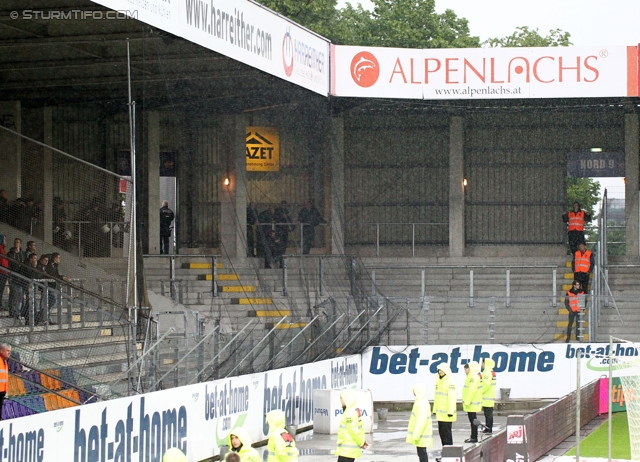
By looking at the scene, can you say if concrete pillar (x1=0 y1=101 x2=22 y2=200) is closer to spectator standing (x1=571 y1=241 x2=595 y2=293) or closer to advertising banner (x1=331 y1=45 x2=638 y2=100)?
advertising banner (x1=331 y1=45 x2=638 y2=100)

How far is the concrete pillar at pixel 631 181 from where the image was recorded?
103ft

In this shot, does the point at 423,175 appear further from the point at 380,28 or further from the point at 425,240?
the point at 380,28

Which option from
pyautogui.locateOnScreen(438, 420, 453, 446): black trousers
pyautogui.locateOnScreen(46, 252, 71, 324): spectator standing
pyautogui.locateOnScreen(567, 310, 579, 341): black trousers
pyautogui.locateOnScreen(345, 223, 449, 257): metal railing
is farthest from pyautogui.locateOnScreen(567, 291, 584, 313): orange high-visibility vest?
pyautogui.locateOnScreen(46, 252, 71, 324): spectator standing

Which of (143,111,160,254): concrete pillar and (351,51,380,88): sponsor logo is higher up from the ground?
(351,51,380,88): sponsor logo

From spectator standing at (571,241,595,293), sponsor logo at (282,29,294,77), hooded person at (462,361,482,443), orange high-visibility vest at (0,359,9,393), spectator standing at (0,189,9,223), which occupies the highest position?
sponsor logo at (282,29,294,77)

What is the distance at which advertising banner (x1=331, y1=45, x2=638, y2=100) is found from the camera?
2827 centimetres

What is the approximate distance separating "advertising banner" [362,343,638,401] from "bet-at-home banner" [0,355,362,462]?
2.31 m

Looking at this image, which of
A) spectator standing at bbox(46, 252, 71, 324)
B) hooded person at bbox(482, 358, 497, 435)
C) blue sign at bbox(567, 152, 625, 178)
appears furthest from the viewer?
blue sign at bbox(567, 152, 625, 178)

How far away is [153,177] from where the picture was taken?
29938 millimetres

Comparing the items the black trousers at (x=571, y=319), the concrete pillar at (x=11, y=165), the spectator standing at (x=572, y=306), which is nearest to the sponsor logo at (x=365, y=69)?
the spectator standing at (x=572, y=306)

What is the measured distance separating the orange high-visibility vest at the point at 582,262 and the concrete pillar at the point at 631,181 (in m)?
3.04

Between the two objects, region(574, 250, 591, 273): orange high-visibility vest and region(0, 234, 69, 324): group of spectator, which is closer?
region(0, 234, 69, 324): group of spectator

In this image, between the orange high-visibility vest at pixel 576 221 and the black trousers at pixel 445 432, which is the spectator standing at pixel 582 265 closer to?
the orange high-visibility vest at pixel 576 221

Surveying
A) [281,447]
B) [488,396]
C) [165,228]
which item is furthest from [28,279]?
[165,228]
